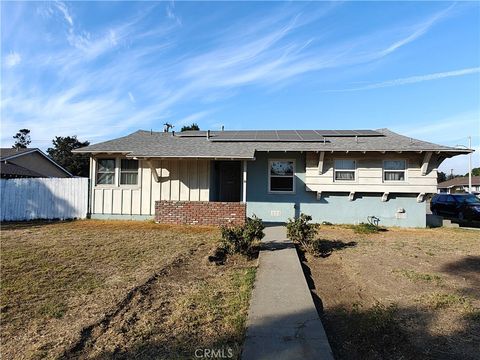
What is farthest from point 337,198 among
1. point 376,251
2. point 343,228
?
point 376,251

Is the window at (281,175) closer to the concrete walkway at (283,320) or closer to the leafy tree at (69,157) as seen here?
the concrete walkway at (283,320)

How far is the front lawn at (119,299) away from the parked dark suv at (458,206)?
1624 centimetres

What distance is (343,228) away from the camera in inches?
502

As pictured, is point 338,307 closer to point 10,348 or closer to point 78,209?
point 10,348

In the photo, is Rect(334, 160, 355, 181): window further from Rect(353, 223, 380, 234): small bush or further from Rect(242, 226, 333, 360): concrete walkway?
Rect(242, 226, 333, 360): concrete walkway

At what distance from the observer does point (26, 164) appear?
95.8 feet

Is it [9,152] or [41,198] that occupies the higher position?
[9,152]

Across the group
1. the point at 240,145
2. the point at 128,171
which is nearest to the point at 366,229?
the point at 240,145

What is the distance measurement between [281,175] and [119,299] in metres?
10.1

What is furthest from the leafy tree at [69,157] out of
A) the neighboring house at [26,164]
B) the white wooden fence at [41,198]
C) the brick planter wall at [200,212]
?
the brick planter wall at [200,212]

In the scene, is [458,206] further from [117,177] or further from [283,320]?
[283,320]

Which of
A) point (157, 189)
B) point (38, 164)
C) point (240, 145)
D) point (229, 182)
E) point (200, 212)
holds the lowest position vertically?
point (200, 212)

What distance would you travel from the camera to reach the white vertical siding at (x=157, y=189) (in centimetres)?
1391

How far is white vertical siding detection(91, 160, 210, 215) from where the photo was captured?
13914 mm
